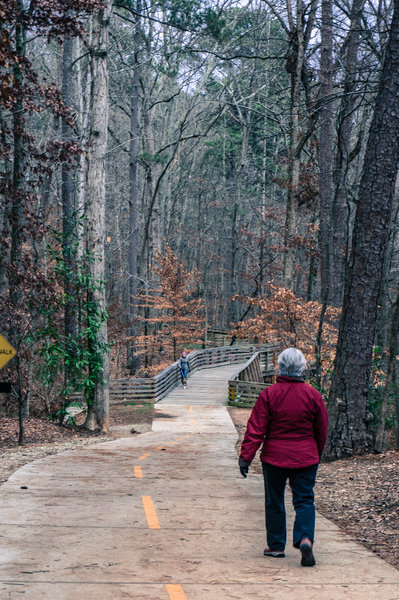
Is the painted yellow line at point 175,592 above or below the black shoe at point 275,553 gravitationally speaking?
above

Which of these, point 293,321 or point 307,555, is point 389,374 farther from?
point 293,321

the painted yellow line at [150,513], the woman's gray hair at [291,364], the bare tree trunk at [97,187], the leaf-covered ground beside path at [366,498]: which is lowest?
the leaf-covered ground beside path at [366,498]

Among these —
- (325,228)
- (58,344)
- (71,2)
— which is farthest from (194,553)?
(325,228)

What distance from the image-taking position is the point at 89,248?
16.6 metres

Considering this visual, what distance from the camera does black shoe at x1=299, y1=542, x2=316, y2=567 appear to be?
5.35 metres

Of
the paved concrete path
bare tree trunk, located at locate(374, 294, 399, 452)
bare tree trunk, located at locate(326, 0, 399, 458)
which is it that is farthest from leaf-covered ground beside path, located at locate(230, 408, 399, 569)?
bare tree trunk, located at locate(326, 0, 399, 458)

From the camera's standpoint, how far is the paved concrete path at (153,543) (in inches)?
186

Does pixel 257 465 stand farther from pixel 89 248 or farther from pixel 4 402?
pixel 4 402

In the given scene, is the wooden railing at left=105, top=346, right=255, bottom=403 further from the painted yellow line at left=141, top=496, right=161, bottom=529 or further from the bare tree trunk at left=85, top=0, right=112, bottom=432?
the painted yellow line at left=141, top=496, right=161, bottom=529

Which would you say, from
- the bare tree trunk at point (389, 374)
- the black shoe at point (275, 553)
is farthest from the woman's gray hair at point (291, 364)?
the bare tree trunk at point (389, 374)

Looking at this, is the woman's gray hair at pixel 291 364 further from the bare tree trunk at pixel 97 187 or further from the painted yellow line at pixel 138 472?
the bare tree trunk at pixel 97 187

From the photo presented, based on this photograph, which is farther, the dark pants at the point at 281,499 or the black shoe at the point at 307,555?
the dark pants at the point at 281,499

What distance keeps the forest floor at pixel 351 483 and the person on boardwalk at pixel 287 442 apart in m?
1.00

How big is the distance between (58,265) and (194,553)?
1154 centimetres
